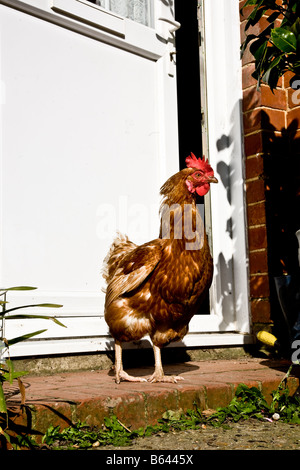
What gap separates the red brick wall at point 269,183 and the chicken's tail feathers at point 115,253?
1.05 m

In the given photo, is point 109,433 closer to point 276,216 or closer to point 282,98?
point 276,216

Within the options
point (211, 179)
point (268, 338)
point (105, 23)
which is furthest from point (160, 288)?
point (105, 23)

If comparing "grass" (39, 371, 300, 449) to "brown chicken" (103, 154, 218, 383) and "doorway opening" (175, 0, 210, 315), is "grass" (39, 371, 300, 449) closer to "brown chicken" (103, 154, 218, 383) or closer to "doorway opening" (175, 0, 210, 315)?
"brown chicken" (103, 154, 218, 383)

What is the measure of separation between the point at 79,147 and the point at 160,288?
1.09 metres

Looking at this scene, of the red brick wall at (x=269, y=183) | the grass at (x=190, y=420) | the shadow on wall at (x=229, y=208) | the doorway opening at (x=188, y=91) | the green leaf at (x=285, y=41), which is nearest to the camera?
the grass at (x=190, y=420)

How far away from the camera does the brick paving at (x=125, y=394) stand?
2.09 meters

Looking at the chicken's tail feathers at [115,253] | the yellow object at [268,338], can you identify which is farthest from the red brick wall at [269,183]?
the chicken's tail feathers at [115,253]

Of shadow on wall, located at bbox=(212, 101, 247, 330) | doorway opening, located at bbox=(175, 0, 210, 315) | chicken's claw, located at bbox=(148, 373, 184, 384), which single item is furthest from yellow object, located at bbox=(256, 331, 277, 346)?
doorway opening, located at bbox=(175, 0, 210, 315)

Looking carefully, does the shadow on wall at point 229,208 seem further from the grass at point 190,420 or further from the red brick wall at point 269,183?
the grass at point 190,420

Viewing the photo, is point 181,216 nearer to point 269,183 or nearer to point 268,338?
point 268,338

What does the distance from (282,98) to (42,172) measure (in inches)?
77.9

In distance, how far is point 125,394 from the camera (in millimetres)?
2340

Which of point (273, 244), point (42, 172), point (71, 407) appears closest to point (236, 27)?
point (273, 244)

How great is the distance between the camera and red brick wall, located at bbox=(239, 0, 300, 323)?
3.90 m
